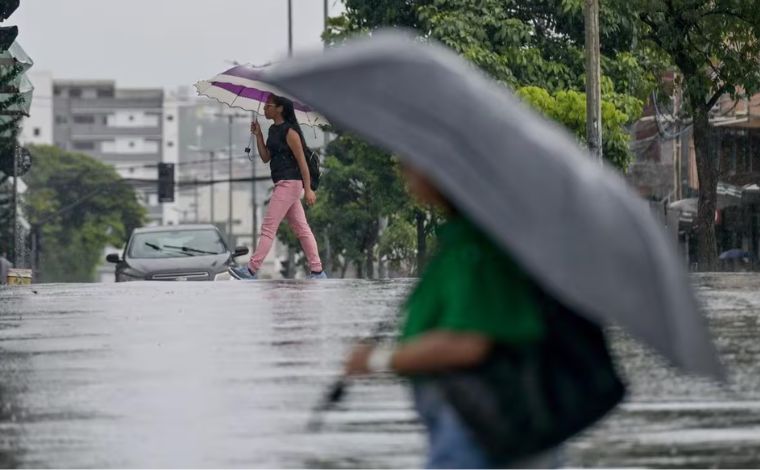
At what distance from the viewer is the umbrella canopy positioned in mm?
21547

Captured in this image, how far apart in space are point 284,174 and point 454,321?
1509 cm

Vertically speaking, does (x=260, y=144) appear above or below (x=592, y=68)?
below

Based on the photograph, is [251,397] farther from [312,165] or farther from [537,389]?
[312,165]

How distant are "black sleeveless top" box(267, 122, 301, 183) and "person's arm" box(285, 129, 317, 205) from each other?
0.38 ft

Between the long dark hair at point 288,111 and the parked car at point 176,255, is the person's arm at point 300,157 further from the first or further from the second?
the parked car at point 176,255

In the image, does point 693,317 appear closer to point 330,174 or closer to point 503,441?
point 503,441

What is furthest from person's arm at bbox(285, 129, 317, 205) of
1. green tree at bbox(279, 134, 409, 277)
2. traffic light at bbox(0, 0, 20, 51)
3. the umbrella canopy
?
green tree at bbox(279, 134, 409, 277)

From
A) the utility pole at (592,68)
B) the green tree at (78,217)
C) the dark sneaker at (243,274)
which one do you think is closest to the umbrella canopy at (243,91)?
the dark sneaker at (243,274)

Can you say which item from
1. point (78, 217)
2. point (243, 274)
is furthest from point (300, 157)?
point (78, 217)

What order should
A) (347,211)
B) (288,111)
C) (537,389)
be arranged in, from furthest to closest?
(347,211) < (288,111) < (537,389)

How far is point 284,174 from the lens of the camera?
750 inches

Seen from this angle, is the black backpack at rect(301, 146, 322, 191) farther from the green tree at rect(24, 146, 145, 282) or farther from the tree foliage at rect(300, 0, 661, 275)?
the green tree at rect(24, 146, 145, 282)

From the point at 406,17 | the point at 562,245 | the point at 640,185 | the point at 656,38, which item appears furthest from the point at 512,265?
Answer: the point at 640,185

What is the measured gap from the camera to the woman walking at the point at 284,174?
60.7 feet
